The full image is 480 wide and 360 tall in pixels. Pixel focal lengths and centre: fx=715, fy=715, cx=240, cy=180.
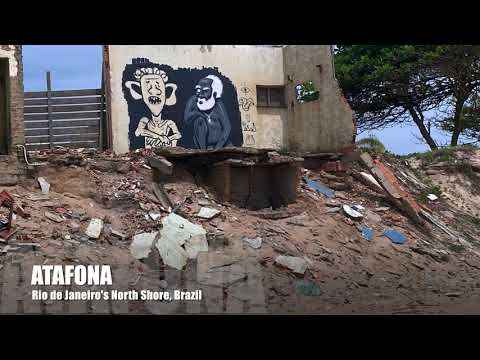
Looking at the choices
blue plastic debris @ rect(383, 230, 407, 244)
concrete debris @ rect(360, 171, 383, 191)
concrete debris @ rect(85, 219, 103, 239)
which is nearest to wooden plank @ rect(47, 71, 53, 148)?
concrete debris @ rect(85, 219, 103, 239)

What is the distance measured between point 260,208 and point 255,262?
2749mm

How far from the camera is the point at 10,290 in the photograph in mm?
9930

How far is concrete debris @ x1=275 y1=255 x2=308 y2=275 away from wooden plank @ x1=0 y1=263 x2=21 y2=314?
4133mm

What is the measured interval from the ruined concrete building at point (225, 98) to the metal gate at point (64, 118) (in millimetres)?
422

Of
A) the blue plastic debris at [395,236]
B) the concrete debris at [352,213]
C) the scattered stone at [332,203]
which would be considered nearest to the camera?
the blue plastic debris at [395,236]

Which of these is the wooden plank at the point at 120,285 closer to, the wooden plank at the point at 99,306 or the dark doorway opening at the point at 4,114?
the wooden plank at the point at 99,306

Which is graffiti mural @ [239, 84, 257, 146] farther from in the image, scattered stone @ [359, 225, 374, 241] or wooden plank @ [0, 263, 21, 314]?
wooden plank @ [0, 263, 21, 314]

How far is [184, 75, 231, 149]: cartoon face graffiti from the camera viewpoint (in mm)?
17000

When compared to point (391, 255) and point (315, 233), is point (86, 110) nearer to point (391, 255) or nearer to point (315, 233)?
point (315, 233)

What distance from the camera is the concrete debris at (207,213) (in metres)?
12.6

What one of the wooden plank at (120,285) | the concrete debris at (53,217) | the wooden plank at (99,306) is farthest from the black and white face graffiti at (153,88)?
the wooden plank at (99,306)

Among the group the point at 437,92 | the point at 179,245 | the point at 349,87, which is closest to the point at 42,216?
the point at 179,245

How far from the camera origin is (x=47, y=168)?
41.0 ft
